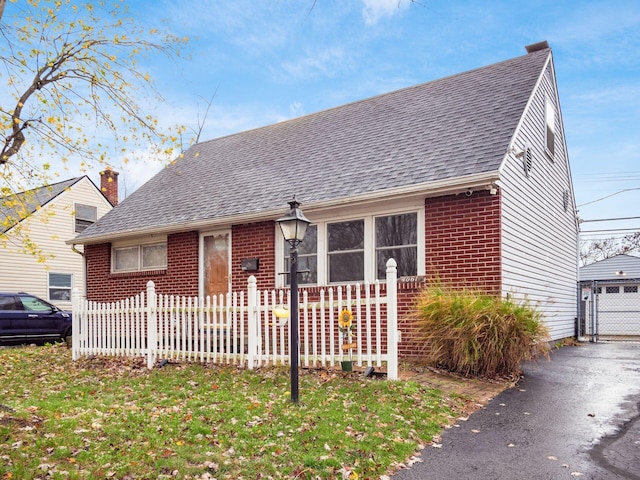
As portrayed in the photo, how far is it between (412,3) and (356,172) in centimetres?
582

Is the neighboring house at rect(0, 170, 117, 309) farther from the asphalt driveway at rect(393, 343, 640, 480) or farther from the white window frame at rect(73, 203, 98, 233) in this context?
the asphalt driveway at rect(393, 343, 640, 480)

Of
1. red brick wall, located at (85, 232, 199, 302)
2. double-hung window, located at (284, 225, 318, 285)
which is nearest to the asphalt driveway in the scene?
double-hung window, located at (284, 225, 318, 285)

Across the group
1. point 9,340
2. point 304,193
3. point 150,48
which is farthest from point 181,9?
point 9,340

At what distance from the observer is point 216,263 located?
495 inches

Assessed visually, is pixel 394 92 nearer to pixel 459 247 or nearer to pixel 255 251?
pixel 255 251

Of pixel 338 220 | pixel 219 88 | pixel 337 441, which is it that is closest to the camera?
pixel 337 441

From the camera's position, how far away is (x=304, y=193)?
11117 mm

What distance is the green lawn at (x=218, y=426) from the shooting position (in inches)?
167

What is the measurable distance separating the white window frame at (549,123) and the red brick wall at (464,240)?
Answer: 15.6 feet

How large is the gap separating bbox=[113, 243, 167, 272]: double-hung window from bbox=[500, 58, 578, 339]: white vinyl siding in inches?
341

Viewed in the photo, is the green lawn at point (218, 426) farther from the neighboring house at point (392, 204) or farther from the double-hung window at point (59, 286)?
the double-hung window at point (59, 286)

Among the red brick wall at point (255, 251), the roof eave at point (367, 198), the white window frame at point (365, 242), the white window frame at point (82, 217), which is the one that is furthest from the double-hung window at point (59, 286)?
the white window frame at point (365, 242)

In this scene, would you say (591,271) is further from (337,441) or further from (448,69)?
(337,441)

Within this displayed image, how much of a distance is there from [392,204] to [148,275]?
7221mm
